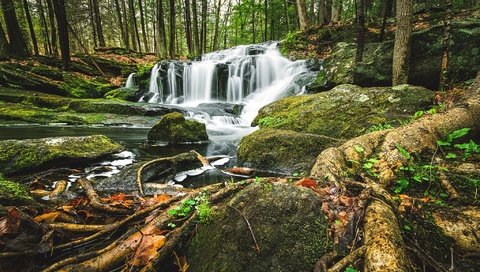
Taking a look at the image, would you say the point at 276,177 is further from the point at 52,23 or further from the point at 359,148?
the point at 52,23

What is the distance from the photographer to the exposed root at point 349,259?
1.56 metres

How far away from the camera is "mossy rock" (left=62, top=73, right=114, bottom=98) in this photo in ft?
46.8

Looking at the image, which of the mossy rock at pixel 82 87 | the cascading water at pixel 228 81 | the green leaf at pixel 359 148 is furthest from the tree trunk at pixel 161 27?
the green leaf at pixel 359 148

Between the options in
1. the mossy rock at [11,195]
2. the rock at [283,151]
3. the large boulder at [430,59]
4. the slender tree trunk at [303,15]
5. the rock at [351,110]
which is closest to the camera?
the mossy rock at [11,195]

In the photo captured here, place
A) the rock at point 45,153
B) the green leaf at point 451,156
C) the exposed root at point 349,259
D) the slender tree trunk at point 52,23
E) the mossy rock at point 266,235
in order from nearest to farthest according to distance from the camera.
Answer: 1. the exposed root at point 349,259
2. the mossy rock at point 266,235
3. the green leaf at point 451,156
4. the rock at point 45,153
5. the slender tree trunk at point 52,23

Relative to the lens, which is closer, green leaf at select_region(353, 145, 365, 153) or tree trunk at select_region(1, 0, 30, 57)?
green leaf at select_region(353, 145, 365, 153)

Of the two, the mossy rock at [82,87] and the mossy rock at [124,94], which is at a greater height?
the mossy rock at [82,87]

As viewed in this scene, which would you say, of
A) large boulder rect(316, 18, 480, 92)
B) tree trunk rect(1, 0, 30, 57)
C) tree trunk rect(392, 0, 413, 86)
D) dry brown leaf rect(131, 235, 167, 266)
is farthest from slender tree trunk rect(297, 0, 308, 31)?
dry brown leaf rect(131, 235, 167, 266)

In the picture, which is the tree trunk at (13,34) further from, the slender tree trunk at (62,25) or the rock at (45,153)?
the rock at (45,153)

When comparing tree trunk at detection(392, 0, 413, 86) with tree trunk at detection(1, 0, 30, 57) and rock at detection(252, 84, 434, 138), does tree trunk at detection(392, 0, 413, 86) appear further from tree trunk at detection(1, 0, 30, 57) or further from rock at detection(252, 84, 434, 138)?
tree trunk at detection(1, 0, 30, 57)

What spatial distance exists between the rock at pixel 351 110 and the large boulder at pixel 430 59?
6.35 feet

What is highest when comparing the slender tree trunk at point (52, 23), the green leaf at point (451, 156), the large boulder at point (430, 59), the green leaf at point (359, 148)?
the slender tree trunk at point (52, 23)

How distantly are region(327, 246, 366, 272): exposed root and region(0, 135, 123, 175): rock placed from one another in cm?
464

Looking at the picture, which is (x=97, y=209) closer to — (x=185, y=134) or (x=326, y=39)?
(x=185, y=134)
